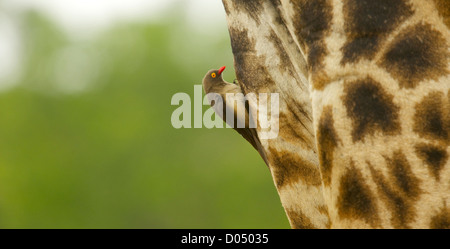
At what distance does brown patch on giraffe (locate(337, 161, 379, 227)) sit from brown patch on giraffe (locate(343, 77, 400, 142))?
0.35 ft

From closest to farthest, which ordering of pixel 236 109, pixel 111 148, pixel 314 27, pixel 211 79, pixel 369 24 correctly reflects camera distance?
pixel 369 24 → pixel 314 27 → pixel 236 109 → pixel 211 79 → pixel 111 148

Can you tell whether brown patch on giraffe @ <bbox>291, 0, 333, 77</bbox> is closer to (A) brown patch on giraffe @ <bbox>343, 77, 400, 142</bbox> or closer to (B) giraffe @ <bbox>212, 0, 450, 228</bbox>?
(B) giraffe @ <bbox>212, 0, 450, 228</bbox>

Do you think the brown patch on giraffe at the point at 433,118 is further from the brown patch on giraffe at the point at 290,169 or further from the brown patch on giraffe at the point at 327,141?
the brown patch on giraffe at the point at 290,169

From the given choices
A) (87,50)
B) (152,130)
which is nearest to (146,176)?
(152,130)

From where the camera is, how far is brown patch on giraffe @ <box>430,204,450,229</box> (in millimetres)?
1896

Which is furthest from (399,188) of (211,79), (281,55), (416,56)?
(211,79)

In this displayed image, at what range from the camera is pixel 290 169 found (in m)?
2.54

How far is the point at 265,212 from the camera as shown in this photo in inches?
468

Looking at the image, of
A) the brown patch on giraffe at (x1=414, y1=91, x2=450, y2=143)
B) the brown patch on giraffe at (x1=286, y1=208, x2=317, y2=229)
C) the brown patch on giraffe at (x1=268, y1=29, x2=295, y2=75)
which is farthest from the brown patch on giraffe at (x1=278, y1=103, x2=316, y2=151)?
the brown patch on giraffe at (x1=414, y1=91, x2=450, y2=143)

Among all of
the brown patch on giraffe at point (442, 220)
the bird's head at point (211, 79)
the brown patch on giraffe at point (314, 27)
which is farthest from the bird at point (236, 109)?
the brown patch on giraffe at point (442, 220)

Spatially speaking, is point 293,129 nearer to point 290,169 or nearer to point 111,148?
point 290,169

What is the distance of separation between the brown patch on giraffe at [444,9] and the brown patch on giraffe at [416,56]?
0.04 meters

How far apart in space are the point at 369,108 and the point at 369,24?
24 centimetres
